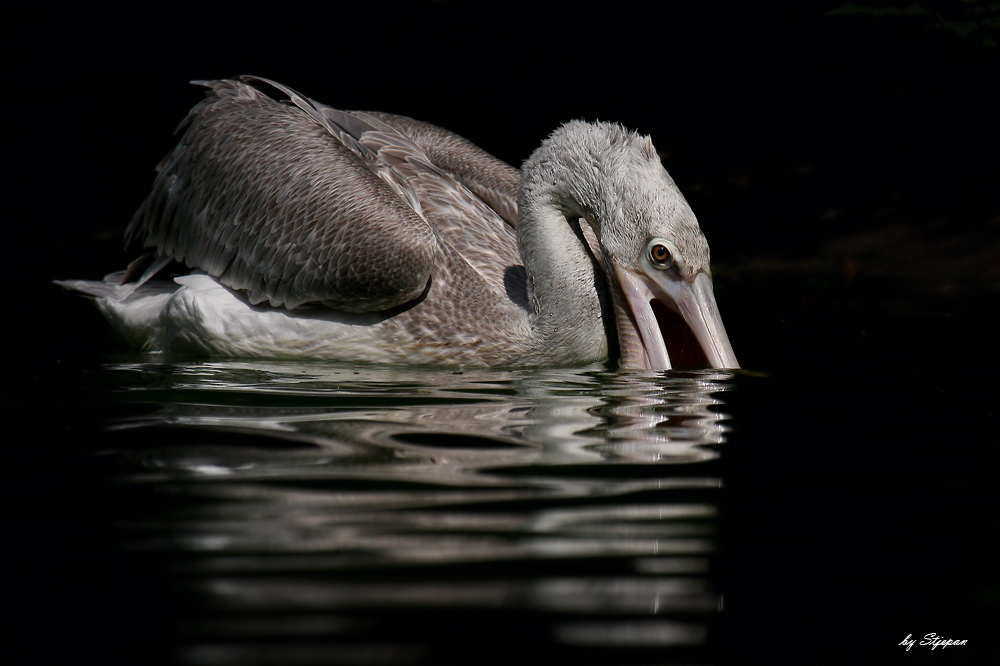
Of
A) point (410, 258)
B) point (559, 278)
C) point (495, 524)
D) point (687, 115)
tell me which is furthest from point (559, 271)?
point (687, 115)

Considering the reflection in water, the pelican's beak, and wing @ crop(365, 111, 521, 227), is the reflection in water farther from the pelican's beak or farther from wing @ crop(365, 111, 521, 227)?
wing @ crop(365, 111, 521, 227)

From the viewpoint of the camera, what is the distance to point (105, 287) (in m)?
5.65

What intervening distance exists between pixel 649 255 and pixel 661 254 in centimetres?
6

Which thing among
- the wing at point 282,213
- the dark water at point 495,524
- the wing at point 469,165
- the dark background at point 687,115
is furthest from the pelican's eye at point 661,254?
the wing at point 469,165

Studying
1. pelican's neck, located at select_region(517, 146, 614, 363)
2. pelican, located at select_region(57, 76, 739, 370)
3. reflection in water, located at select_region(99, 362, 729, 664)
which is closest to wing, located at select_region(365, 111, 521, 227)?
pelican, located at select_region(57, 76, 739, 370)

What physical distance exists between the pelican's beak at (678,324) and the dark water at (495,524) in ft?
0.92

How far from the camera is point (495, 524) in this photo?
7.31ft

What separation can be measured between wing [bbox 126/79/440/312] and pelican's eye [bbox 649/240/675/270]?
973mm

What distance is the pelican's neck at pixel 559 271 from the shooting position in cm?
459

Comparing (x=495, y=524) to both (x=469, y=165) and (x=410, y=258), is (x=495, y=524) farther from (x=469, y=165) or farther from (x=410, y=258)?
(x=469, y=165)

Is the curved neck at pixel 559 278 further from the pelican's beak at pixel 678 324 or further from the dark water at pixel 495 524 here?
the dark water at pixel 495 524

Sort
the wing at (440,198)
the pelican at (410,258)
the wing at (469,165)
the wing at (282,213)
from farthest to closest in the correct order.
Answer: the wing at (469,165) < the wing at (440,198) < the wing at (282,213) < the pelican at (410,258)

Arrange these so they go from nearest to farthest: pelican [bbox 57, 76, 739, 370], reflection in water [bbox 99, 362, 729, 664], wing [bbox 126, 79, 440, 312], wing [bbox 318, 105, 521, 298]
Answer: reflection in water [bbox 99, 362, 729, 664]
pelican [bbox 57, 76, 739, 370]
wing [bbox 126, 79, 440, 312]
wing [bbox 318, 105, 521, 298]

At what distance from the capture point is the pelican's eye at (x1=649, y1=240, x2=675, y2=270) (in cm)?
425
